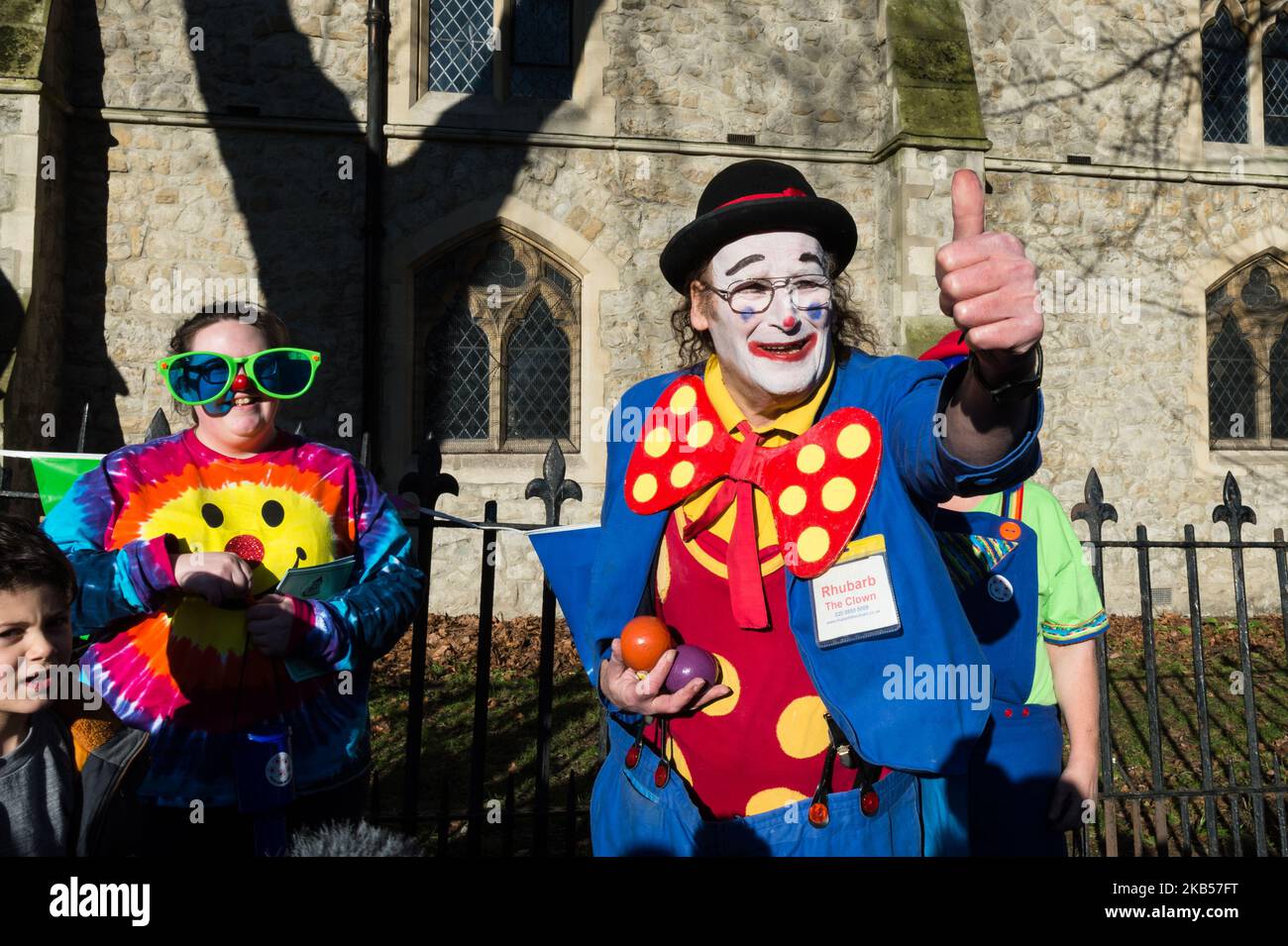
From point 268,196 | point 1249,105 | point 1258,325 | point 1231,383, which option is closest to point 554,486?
point 268,196

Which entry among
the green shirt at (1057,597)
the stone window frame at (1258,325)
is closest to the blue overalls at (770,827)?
the green shirt at (1057,597)

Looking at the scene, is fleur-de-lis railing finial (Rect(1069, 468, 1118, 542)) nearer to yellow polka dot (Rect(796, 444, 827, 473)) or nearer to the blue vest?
the blue vest

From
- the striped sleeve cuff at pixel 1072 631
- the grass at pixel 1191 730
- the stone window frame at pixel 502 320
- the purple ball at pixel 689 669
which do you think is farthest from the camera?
the stone window frame at pixel 502 320

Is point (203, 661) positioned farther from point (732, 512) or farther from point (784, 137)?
point (784, 137)

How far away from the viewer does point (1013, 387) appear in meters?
1.39

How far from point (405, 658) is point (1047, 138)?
8209 millimetres

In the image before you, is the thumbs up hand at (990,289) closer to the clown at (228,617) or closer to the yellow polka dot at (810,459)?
the yellow polka dot at (810,459)

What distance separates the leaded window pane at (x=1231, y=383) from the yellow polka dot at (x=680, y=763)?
10.7m

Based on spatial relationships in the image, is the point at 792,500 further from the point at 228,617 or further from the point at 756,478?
the point at 228,617

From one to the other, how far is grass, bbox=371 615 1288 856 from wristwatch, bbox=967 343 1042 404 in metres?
2.37

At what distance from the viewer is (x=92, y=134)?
27.2ft

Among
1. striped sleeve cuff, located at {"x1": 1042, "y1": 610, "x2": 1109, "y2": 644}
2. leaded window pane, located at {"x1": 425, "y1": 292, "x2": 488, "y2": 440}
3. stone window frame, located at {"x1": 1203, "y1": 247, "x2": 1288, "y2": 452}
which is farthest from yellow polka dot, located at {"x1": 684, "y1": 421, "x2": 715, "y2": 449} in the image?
stone window frame, located at {"x1": 1203, "y1": 247, "x2": 1288, "y2": 452}

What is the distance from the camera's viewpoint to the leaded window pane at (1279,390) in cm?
1067

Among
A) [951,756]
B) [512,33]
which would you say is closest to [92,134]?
[512,33]
